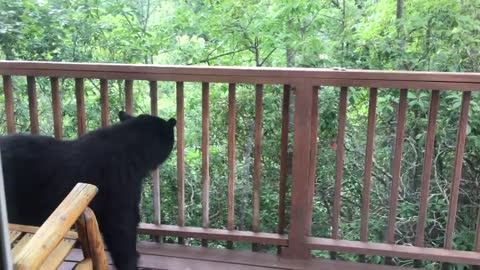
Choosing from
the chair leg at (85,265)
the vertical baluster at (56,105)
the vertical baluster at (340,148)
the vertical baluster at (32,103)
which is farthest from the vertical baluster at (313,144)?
the vertical baluster at (32,103)

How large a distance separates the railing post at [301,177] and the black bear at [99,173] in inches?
29.2

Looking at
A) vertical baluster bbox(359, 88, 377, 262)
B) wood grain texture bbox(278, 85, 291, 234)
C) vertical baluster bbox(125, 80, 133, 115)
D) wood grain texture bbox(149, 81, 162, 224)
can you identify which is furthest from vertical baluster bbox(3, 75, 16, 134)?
vertical baluster bbox(359, 88, 377, 262)

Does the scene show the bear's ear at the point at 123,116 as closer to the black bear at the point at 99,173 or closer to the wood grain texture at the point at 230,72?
the black bear at the point at 99,173

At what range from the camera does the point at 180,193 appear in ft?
8.24

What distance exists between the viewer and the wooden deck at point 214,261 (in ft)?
7.86

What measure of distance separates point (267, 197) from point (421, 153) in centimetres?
113

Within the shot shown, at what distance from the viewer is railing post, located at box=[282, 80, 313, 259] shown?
2215 millimetres

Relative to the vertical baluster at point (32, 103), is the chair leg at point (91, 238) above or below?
below

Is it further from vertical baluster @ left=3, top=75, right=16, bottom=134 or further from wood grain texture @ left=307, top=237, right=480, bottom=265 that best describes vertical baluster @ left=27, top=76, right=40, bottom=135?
wood grain texture @ left=307, top=237, right=480, bottom=265

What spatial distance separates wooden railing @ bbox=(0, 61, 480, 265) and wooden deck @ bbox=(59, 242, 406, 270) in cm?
7

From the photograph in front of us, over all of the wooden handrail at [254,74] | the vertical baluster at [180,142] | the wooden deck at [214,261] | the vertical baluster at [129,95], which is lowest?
the wooden deck at [214,261]

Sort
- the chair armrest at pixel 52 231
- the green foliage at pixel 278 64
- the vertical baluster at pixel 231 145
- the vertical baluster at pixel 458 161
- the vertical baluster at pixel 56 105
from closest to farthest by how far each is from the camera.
Answer: the chair armrest at pixel 52 231 < the vertical baluster at pixel 458 161 < the vertical baluster at pixel 231 145 < the vertical baluster at pixel 56 105 < the green foliage at pixel 278 64

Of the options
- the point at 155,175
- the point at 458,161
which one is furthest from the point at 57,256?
the point at 458,161

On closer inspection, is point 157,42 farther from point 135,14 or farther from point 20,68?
point 20,68
